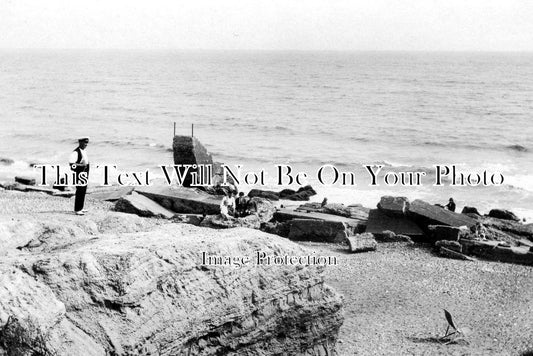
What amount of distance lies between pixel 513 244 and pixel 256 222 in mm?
6622

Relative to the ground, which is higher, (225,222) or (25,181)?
(225,222)

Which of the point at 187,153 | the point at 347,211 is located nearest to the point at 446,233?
the point at 347,211

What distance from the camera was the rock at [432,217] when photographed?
16.6m

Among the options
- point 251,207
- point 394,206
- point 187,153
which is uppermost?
Result: point 187,153

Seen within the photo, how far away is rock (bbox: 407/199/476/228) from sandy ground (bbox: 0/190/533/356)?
3.85 feet

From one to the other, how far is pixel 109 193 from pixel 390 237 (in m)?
9.22

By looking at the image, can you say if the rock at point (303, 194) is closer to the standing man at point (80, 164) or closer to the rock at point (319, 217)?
the rock at point (319, 217)

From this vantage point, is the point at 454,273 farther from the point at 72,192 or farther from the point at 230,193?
the point at 72,192

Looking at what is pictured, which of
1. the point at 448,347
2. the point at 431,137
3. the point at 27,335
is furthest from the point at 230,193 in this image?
the point at 431,137

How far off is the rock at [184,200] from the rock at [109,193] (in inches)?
43.1

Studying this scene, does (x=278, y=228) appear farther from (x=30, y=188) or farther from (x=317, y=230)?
(x=30, y=188)

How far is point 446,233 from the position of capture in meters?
15.9

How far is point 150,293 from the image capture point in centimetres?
649

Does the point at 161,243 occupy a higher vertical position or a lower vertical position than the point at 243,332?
higher
